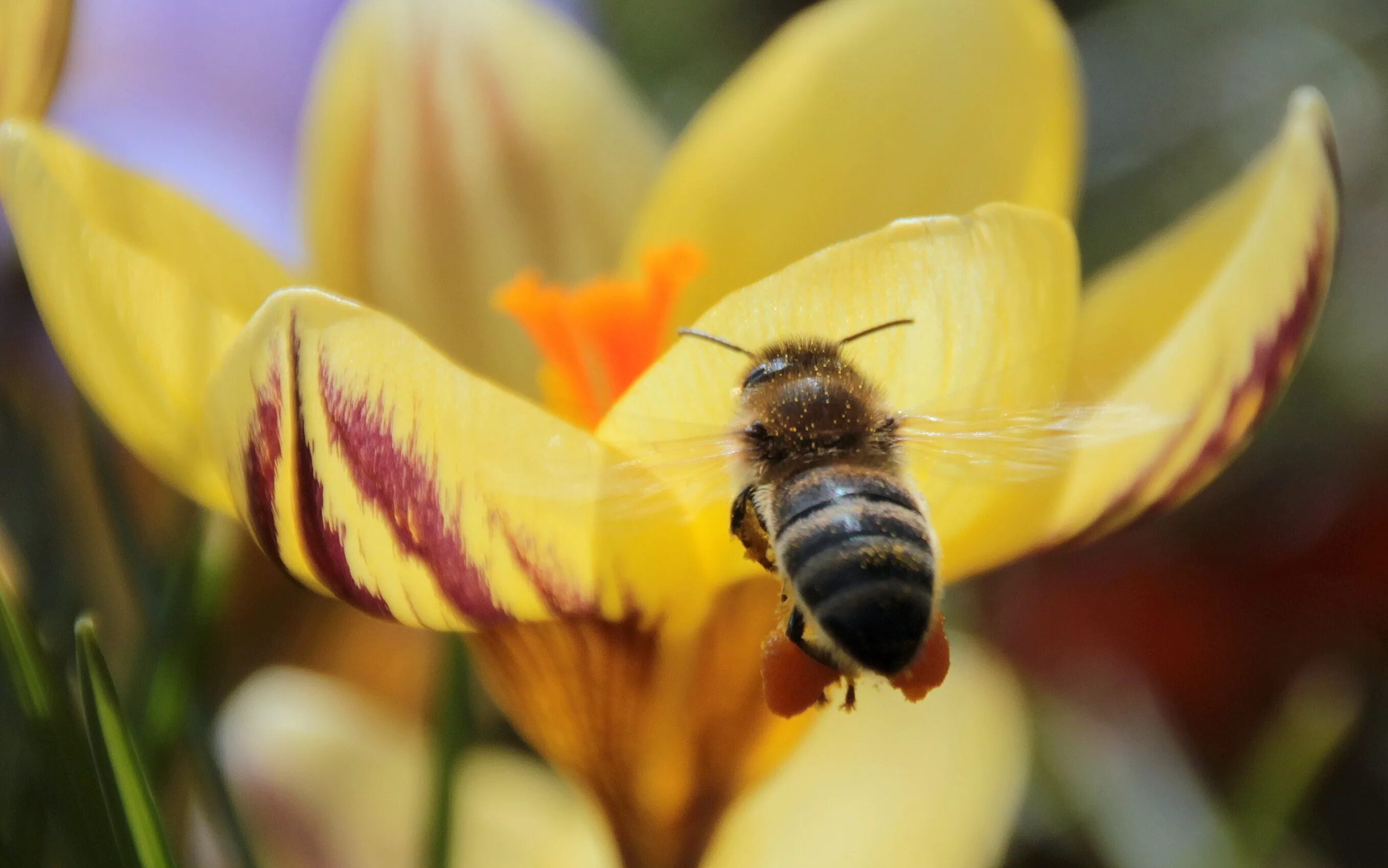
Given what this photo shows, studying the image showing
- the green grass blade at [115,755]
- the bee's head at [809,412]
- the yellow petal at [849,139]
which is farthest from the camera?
the yellow petal at [849,139]

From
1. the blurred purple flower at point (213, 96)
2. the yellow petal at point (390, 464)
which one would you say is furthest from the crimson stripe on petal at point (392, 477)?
the blurred purple flower at point (213, 96)

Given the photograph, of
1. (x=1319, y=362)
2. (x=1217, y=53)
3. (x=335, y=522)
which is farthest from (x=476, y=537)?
(x=1217, y=53)

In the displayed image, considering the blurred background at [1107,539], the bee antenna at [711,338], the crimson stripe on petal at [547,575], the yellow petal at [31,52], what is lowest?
the blurred background at [1107,539]

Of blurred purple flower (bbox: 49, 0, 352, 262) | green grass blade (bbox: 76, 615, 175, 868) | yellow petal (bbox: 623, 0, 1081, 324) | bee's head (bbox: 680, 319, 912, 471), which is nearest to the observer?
green grass blade (bbox: 76, 615, 175, 868)

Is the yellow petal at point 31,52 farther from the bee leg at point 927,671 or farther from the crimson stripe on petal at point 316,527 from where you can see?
the bee leg at point 927,671

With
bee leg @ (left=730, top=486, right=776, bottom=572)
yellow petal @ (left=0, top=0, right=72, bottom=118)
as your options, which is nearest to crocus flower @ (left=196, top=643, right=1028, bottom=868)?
bee leg @ (left=730, top=486, right=776, bottom=572)

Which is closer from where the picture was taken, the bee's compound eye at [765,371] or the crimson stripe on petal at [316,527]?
the crimson stripe on petal at [316,527]

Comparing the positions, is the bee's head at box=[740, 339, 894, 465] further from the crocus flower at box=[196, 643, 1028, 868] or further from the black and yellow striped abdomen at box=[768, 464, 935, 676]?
the crocus flower at box=[196, 643, 1028, 868]
